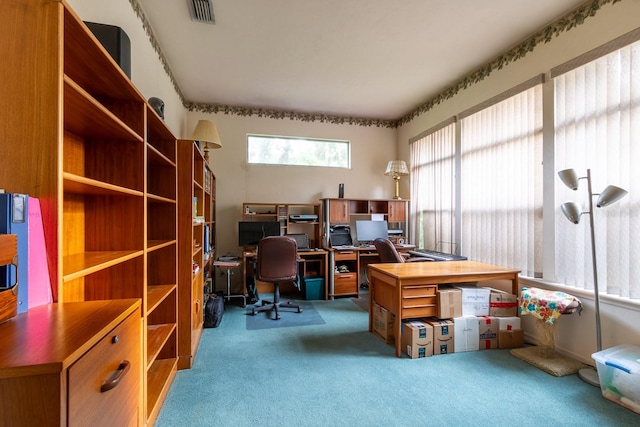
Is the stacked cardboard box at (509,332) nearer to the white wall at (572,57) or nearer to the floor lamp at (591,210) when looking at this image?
the white wall at (572,57)

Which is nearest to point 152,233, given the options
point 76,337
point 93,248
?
point 93,248

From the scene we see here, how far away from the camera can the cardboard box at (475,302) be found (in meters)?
2.55

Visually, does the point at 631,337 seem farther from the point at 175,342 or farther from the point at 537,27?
the point at 175,342

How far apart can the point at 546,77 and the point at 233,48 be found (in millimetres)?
3036

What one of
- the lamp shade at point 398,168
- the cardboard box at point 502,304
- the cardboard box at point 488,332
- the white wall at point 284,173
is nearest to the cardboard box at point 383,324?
the cardboard box at point 488,332

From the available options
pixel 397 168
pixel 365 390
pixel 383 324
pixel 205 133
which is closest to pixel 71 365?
pixel 365 390

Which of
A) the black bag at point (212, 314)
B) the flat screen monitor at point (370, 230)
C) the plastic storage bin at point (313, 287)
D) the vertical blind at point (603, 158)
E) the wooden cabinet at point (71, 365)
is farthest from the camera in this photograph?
the flat screen monitor at point (370, 230)

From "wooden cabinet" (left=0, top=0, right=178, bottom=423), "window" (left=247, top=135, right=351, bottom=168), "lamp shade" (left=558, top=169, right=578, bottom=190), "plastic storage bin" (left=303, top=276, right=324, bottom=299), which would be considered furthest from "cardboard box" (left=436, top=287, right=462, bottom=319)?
"window" (left=247, top=135, right=351, bottom=168)

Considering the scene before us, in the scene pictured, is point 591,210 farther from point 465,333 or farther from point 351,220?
point 351,220

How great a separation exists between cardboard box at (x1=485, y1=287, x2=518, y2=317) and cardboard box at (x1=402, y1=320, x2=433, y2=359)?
2.28ft

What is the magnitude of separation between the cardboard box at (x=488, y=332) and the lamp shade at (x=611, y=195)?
1.27m

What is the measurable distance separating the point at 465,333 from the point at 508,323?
442 millimetres

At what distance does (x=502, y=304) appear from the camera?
262cm

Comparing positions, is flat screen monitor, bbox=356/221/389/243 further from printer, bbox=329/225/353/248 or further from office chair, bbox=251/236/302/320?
office chair, bbox=251/236/302/320
